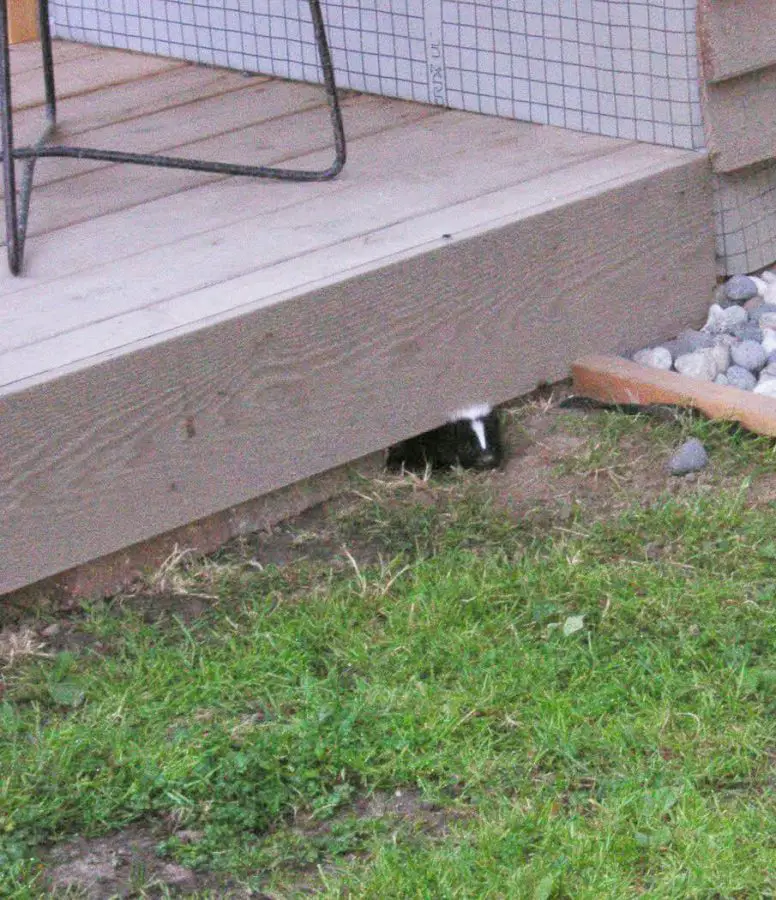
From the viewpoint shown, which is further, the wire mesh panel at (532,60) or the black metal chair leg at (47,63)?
the black metal chair leg at (47,63)

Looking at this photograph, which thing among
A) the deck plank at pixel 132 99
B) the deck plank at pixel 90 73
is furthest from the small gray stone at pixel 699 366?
the deck plank at pixel 90 73

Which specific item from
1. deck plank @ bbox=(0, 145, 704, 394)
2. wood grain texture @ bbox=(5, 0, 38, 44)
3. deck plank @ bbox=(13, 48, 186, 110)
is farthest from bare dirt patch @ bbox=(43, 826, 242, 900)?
wood grain texture @ bbox=(5, 0, 38, 44)

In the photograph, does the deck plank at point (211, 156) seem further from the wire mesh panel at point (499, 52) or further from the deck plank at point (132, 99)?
the deck plank at point (132, 99)

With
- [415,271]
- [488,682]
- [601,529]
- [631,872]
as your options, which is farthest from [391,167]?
[631,872]

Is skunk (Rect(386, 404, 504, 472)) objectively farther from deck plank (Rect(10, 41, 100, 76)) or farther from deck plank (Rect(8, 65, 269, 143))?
deck plank (Rect(10, 41, 100, 76))

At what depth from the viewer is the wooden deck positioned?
6.95 feet

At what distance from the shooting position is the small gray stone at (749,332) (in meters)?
2.74

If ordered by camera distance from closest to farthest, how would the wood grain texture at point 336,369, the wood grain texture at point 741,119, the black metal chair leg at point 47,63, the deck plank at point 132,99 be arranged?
the wood grain texture at point 336,369 < the wood grain texture at point 741,119 < the black metal chair leg at point 47,63 < the deck plank at point 132,99

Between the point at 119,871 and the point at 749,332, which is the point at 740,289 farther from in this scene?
the point at 119,871

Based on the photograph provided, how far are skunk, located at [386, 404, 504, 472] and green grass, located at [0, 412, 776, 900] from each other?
0.76 feet

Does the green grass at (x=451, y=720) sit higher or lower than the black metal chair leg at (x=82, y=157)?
lower

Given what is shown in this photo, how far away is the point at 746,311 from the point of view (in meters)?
2.84

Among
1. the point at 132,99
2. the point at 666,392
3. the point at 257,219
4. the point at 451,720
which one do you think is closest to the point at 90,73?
the point at 132,99

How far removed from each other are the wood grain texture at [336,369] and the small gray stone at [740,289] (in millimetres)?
57
